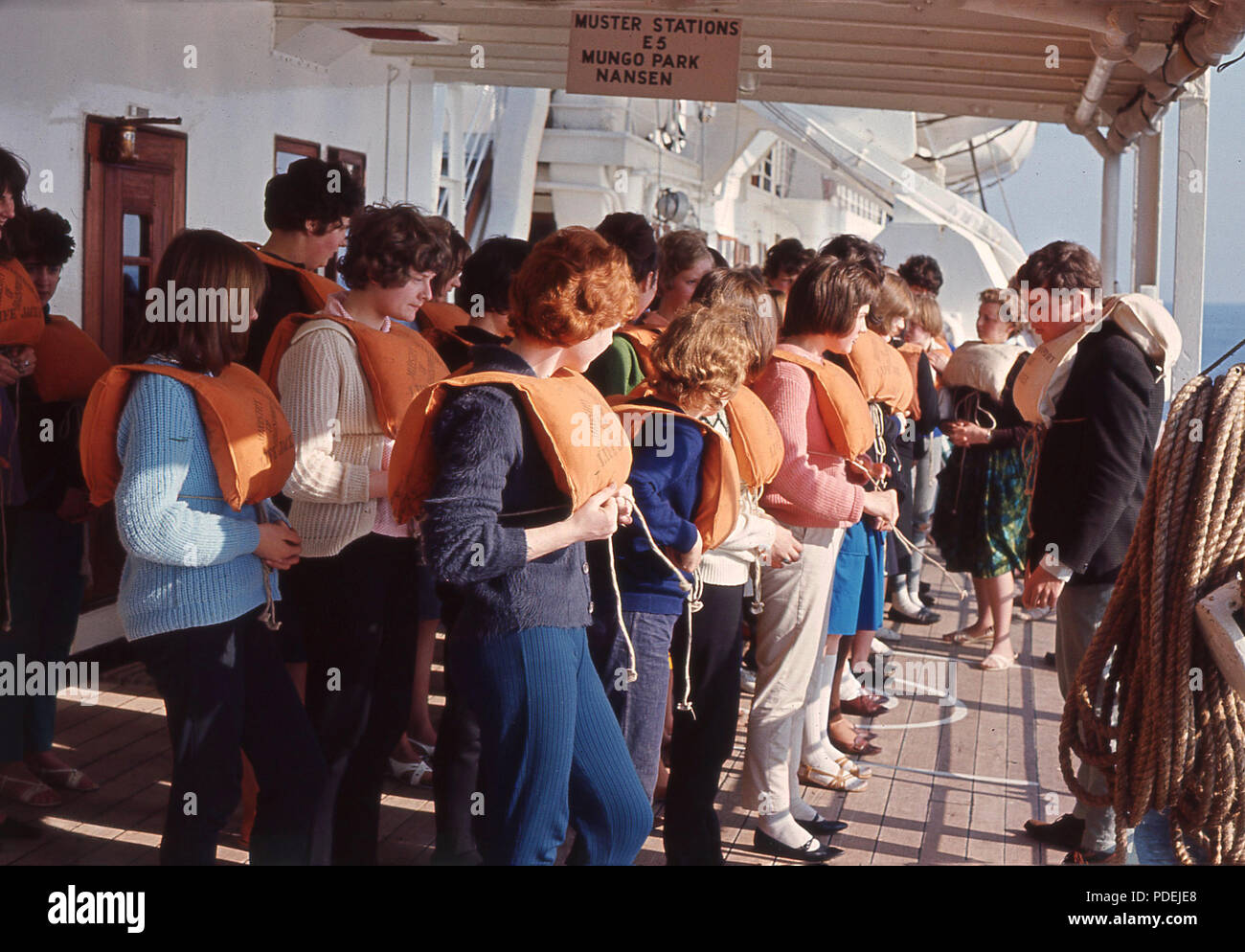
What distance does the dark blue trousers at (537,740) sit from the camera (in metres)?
2.70

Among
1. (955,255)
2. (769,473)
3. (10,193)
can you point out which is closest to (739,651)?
(769,473)

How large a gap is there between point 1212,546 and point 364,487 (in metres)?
1.99

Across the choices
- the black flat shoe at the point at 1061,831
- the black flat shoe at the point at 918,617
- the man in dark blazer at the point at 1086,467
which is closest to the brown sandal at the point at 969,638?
the black flat shoe at the point at 918,617

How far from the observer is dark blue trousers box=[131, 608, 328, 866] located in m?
2.90

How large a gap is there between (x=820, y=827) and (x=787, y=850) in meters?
0.32

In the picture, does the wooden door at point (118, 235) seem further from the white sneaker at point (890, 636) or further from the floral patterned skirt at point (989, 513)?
the floral patterned skirt at point (989, 513)

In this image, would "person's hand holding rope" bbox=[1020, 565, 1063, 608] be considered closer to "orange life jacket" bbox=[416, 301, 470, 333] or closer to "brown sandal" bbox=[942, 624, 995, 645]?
"orange life jacket" bbox=[416, 301, 470, 333]

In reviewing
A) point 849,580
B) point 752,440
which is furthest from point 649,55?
point 752,440

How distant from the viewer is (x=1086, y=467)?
3.95 metres

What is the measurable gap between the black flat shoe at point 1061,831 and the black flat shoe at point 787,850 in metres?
0.79

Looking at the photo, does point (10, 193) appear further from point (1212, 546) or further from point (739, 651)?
point (1212, 546)

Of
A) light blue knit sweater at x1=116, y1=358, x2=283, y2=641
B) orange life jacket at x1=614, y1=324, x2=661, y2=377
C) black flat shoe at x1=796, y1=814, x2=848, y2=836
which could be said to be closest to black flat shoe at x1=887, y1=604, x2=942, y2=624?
black flat shoe at x1=796, y1=814, x2=848, y2=836

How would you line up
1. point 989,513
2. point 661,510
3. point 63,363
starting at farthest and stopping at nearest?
point 989,513
point 63,363
point 661,510

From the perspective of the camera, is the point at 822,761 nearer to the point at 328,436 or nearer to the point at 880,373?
the point at 880,373
